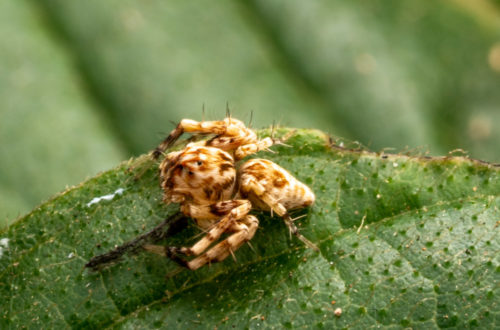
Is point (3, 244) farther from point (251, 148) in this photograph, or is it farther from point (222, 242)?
point (251, 148)

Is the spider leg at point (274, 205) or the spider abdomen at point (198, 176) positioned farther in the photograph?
the spider abdomen at point (198, 176)

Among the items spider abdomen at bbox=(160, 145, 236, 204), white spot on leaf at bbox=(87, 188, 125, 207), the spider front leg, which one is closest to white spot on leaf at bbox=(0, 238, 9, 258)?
white spot on leaf at bbox=(87, 188, 125, 207)

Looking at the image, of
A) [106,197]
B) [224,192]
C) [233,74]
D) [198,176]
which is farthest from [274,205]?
[233,74]

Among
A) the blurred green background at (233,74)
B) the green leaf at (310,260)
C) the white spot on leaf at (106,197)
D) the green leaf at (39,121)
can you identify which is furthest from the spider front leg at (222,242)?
the green leaf at (39,121)

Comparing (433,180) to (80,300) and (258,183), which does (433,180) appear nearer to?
(258,183)

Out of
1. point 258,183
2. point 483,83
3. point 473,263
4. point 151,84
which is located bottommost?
point 473,263

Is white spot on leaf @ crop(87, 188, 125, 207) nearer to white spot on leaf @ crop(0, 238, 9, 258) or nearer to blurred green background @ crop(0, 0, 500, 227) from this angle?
white spot on leaf @ crop(0, 238, 9, 258)

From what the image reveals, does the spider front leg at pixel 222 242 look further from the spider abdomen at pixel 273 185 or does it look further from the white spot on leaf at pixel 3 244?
the white spot on leaf at pixel 3 244

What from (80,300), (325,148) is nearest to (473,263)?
(325,148)
